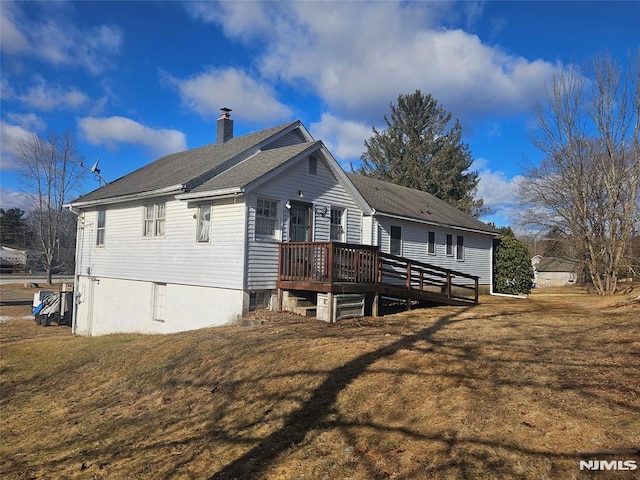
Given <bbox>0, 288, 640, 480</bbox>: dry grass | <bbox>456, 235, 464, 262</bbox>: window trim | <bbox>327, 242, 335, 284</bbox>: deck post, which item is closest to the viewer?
<bbox>0, 288, 640, 480</bbox>: dry grass

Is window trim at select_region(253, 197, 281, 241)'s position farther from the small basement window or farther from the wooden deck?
the small basement window

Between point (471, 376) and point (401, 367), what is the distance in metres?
1.09

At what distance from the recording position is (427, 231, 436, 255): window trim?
21.1 metres

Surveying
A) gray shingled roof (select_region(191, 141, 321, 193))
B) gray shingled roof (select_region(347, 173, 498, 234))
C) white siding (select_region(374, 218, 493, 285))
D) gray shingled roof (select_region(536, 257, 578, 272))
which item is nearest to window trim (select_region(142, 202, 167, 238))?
gray shingled roof (select_region(191, 141, 321, 193))

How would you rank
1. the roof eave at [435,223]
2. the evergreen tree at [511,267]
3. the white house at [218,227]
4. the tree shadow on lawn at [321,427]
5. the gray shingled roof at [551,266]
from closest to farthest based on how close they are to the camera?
the tree shadow on lawn at [321,427] < the white house at [218,227] < the roof eave at [435,223] < the evergreen tree at [511,267] < the gray shingled roof at [551,266]

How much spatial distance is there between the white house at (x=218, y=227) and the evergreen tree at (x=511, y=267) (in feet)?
15.0

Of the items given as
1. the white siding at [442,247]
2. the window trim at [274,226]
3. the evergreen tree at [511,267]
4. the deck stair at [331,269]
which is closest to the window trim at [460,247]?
the white siding at [442,247]

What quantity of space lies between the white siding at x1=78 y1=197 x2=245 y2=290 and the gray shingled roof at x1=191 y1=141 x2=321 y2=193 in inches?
20.6

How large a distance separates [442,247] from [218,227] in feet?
39.0

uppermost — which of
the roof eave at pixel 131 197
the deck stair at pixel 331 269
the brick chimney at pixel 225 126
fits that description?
the brick chimney at pixel 225 126

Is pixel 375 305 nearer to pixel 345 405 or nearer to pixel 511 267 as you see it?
pixel 345 405

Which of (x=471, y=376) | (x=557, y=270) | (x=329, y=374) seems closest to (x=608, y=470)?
(x=471, y=376)

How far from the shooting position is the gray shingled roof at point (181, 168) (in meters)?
15.8

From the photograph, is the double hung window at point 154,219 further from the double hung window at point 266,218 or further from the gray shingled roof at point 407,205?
the gray shingled roof at point 407,205
